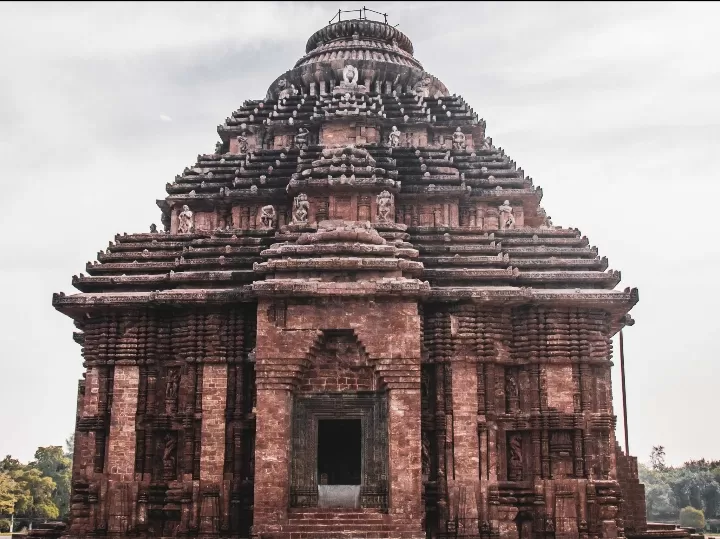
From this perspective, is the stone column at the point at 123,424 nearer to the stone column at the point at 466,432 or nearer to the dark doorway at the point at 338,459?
the dark doorway at the point at 338,459

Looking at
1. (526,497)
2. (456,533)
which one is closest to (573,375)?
(526,497)

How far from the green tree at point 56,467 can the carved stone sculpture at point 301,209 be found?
43172mm

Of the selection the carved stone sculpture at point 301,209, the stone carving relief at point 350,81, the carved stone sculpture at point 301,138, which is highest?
the stone carving relief at point 350,81

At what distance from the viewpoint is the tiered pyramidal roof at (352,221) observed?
17.9 meters

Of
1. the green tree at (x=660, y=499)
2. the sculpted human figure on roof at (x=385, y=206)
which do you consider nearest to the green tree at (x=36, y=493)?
the sculpted human figure on roof at (x=385, y=206)

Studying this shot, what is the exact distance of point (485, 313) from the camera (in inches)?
718

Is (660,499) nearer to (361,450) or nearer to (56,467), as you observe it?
(56,467)

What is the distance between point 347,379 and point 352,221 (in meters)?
4.02

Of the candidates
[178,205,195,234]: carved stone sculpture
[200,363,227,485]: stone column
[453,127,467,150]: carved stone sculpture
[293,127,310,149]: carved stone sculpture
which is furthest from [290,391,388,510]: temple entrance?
[453,127,467,150]: carved stone sculpture

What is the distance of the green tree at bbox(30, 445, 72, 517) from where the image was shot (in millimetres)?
58188

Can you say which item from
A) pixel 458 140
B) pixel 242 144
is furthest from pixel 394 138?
pixel 242 144

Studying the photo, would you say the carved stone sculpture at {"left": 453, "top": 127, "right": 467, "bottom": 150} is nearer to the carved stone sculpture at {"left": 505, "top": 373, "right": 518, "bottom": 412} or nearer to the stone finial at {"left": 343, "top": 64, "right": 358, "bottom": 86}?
the stone finial at {"left": 343, "top": 64, "right": 358, "bottom": 86}

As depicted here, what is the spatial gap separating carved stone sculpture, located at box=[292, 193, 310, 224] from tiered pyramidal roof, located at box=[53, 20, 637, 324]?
35 mm

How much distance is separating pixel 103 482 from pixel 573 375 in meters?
9.62
